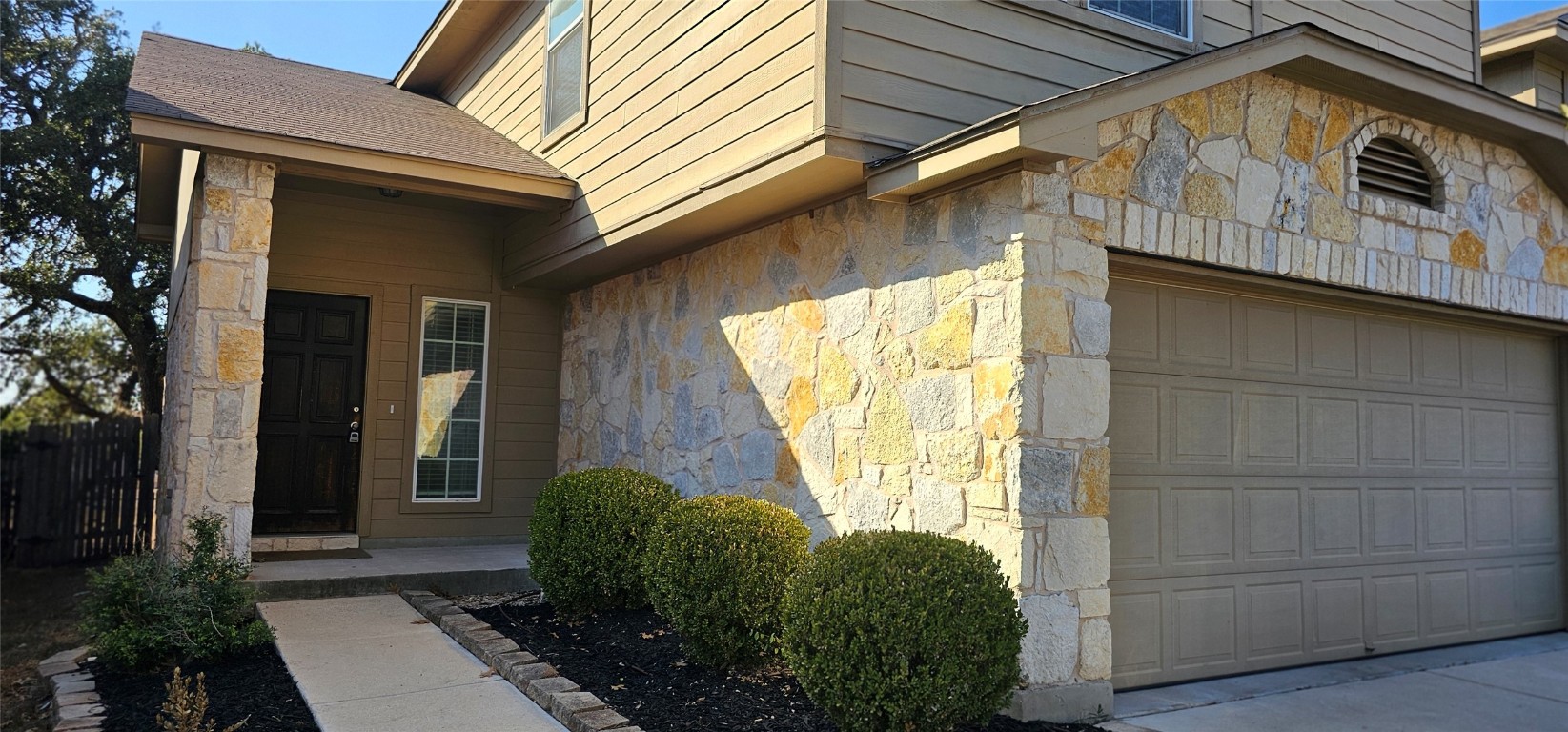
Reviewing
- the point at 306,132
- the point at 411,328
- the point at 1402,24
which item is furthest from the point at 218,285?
the point at 1402,24

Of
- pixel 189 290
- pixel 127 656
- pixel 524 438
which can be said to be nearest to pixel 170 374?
pixel 189 290

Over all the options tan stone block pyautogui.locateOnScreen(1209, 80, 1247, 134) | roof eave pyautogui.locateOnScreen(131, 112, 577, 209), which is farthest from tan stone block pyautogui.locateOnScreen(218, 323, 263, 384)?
tan stone block pyautogui.locateOnScreen(1209, 80, 1247, 134)

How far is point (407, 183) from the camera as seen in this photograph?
7.63 m

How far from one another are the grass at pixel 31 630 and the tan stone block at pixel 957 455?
464 cm

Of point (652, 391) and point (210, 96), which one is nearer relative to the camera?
point (210, 96)

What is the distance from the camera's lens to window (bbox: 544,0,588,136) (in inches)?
321

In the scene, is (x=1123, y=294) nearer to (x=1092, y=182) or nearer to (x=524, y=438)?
(x=1092, y=182)

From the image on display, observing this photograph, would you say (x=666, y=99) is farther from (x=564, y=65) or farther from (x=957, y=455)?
(x=957, y=455)

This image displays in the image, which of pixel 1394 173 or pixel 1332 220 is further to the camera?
pixel 1394 173

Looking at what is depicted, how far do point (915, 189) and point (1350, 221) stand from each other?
107 inches

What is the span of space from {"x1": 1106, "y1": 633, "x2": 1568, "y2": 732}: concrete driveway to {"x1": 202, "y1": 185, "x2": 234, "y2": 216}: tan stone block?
20.0 ft

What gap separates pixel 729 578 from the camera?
4.99 meters

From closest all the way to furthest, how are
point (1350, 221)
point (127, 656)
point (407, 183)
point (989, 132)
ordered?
point (989, 132) → point (127, 656) → point (1350, 221) → point (407, 183)

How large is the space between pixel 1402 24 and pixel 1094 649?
5.89 meters
